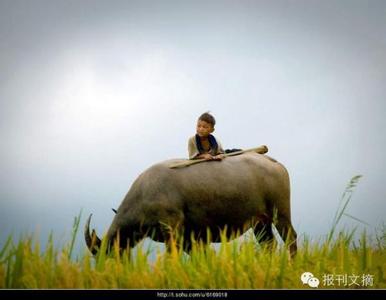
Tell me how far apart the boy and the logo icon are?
46.7 inches

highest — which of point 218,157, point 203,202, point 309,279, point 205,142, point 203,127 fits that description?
point 203,127

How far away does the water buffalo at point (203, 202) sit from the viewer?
3.43m

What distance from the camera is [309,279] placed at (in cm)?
274

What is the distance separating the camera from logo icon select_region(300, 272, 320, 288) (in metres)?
2.73

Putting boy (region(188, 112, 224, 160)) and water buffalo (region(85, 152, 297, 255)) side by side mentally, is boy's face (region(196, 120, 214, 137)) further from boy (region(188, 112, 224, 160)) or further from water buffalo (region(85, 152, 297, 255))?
water buffalo (region(85, 152, 297, 255))

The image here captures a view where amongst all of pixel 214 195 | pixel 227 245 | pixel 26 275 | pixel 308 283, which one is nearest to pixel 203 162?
pixel 214 195

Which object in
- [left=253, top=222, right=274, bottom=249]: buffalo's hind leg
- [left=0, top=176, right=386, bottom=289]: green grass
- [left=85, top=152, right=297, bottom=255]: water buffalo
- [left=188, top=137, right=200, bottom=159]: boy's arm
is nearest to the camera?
[left=0, top=176, right=386, bottom=289]: green grass

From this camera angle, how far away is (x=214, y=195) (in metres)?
3.55

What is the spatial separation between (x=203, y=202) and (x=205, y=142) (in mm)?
452

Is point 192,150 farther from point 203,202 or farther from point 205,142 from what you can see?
point 203,202

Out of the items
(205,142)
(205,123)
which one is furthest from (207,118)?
(205,142)

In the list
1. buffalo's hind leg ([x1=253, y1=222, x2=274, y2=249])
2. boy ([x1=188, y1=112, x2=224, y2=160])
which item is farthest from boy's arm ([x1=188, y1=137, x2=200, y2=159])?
buffalo's hind leg ([x1=253, y1=222, x2=274, y2=249])

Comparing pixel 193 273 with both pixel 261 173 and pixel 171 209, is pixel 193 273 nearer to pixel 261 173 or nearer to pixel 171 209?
pixel 171 209

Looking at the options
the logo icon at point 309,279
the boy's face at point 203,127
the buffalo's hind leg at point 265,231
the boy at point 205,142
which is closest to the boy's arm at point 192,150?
the boy at point 205,142
